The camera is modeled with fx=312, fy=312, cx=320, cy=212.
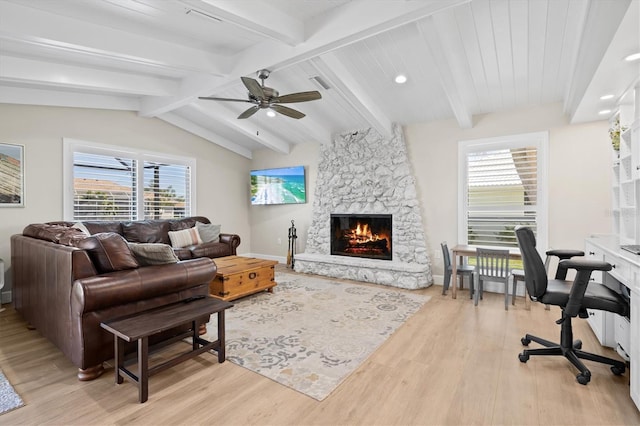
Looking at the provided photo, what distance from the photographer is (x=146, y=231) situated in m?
5.25

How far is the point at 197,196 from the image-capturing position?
654 cm

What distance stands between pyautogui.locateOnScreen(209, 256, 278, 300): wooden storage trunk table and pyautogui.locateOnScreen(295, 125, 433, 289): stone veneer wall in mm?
1441

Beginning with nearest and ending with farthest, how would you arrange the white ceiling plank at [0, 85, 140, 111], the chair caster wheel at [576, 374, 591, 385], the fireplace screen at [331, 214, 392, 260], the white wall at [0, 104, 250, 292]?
1. the chair caster wheel at [576, 374, 591, 385]
2. the white ceiling plank at [0, 85, 140, 111]
3. the white wall at [0, 104, 250, 292]
4. the fireplace screen at [331, 214, 392, 260]

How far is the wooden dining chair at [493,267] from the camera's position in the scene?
3836mm

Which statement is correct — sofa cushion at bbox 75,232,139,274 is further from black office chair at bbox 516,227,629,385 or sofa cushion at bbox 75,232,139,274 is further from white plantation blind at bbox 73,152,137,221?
white plantation blind at bbox 73,152,137,221

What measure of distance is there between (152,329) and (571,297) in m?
2.90

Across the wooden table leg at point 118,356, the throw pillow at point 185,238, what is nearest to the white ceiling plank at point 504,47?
the wooden table leg at point 118,356

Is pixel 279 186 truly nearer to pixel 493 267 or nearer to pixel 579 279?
pixel 493 267

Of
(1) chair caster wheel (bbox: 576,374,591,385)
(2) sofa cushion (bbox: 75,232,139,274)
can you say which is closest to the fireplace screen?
(1) chair caster wheel (bbox: 576,374,591,385)

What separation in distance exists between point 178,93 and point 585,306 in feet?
17.7

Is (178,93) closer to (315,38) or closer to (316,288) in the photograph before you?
(315,38)

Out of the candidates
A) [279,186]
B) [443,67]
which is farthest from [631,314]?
[279,186]

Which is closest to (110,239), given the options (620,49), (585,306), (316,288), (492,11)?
(316,288)

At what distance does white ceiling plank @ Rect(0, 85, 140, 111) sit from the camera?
417cm
